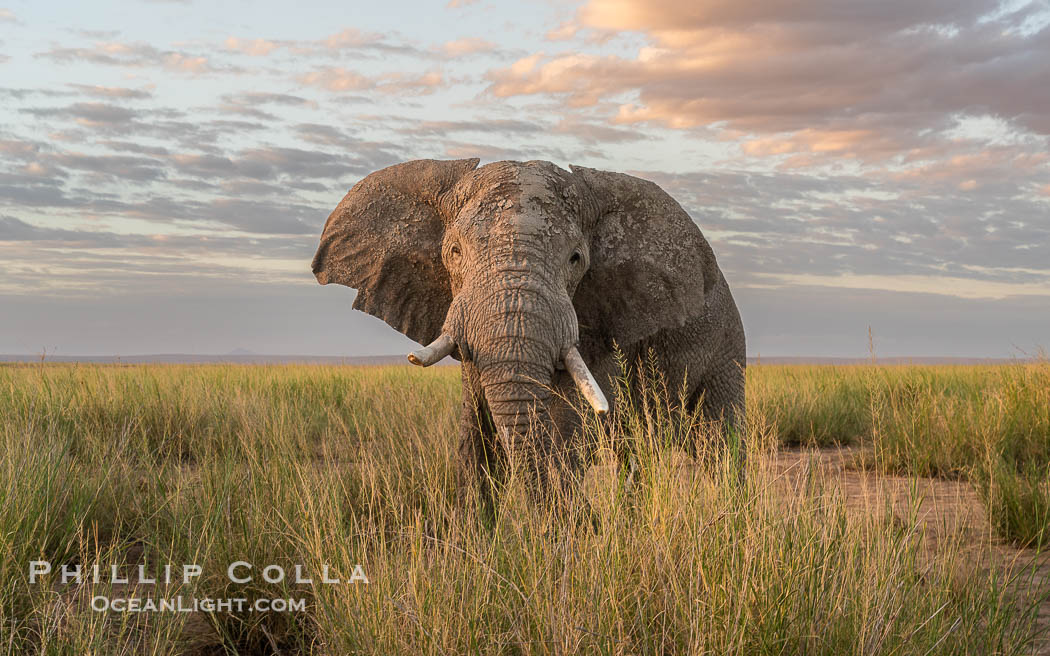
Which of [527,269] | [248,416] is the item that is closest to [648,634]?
[527,269]

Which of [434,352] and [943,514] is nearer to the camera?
[434,352]

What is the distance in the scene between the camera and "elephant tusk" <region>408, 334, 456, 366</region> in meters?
4.20

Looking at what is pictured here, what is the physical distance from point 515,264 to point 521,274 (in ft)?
0.20

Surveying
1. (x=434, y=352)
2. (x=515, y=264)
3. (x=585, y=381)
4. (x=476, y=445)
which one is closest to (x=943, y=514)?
(x=585, y=381)

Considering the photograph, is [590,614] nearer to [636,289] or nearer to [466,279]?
[466,279]

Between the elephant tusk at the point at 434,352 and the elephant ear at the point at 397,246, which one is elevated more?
the elephant ear at the point at 397,246

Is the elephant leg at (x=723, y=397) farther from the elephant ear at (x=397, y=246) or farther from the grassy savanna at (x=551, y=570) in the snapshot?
the elephant ear at (x=397, y=246)

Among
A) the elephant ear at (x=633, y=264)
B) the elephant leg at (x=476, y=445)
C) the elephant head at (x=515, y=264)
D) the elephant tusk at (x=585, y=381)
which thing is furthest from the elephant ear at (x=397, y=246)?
the elephant tusk at (x=585, y=381)

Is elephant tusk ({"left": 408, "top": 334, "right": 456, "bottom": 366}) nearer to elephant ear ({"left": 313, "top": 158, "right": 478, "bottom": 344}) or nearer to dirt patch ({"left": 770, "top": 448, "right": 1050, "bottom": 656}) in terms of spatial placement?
elephant ear ({"left": 313, "top": 158, "right": 478, "bottom": 344})

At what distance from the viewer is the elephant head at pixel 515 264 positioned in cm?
435

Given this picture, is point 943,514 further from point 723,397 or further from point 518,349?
point 518,349

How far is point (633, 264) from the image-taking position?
5.21m

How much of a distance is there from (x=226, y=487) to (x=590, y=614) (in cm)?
221

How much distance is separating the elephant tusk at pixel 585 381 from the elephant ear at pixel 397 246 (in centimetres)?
116
